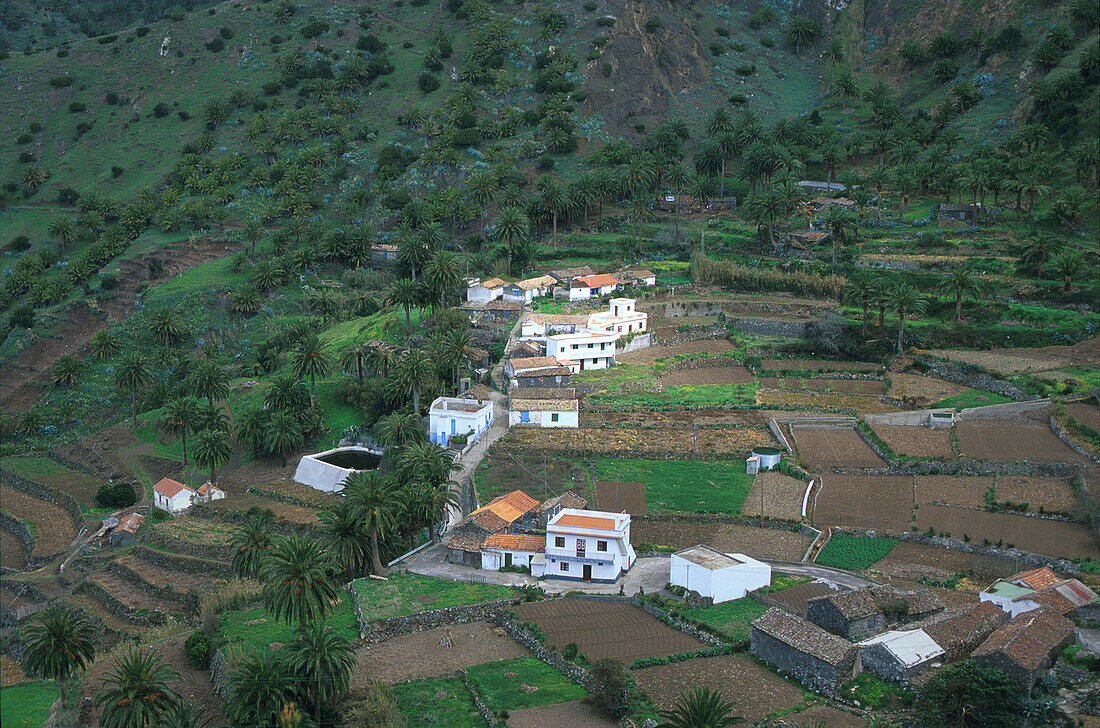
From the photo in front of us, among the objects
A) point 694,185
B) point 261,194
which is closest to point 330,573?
point 694,185

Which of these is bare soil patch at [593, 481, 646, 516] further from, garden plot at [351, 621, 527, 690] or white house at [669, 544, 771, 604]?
garden plot at [351, 621, 527, 690]

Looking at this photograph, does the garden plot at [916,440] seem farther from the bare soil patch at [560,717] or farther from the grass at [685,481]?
the bare soil patch at [560,717]

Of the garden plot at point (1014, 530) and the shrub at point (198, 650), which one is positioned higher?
the garden plot at point (1014, 530)

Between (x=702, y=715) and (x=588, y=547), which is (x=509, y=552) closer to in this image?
(x=588, y=547)

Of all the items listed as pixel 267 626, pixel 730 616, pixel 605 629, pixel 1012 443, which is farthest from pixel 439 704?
pixel 1012 443

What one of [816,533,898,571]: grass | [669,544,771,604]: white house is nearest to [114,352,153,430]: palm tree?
[669,544,771,604]: white house

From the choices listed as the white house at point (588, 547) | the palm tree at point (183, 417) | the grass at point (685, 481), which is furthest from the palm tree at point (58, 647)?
the palm tree at point (183, 417)
